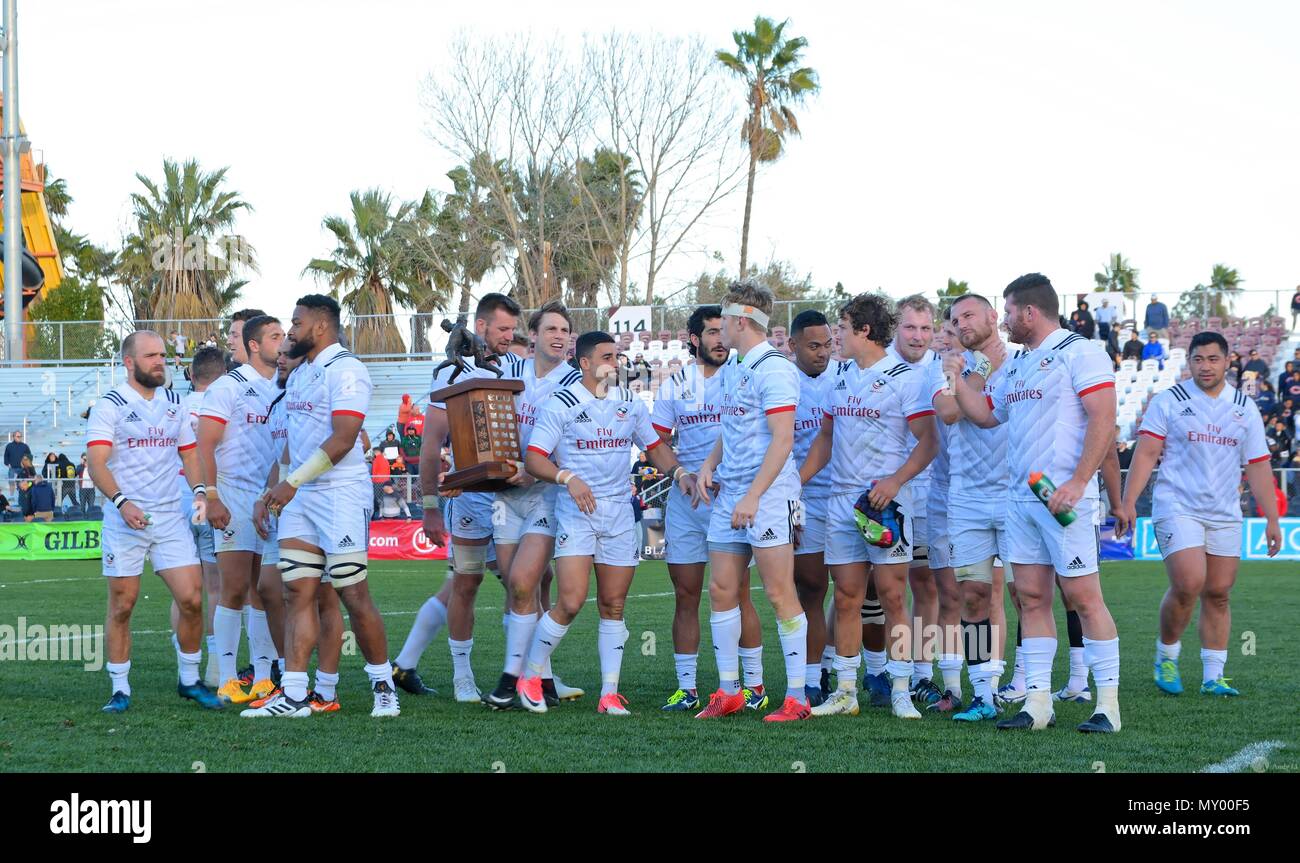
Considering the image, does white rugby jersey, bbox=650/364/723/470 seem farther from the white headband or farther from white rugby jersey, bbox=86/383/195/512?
white rugby jersey, bbox=86/383/195/512

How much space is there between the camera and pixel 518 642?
8297 mm

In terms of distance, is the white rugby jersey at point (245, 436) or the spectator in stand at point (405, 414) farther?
the spectator in stand at point (405, 414)

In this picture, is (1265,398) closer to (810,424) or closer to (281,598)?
(810,424)

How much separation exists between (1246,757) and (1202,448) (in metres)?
3.09

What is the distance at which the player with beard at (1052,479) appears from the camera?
7109 mm

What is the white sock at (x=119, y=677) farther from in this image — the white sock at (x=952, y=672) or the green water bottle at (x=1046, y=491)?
the green water bottle at (x=1046, y=491)

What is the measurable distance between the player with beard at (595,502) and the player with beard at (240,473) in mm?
1883

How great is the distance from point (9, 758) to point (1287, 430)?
23425 mm

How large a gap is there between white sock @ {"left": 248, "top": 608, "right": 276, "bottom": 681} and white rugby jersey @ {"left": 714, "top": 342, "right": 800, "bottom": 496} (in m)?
3.19

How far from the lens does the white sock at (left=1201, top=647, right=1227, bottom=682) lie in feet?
29.3

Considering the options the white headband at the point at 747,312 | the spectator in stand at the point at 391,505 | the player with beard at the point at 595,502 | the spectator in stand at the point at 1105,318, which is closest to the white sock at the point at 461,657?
the player with beard at the point at 595,502

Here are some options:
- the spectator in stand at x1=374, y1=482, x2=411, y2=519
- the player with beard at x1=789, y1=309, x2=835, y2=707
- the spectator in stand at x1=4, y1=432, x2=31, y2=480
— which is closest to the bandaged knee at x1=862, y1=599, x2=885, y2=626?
the player with beard at x1=789, y1=309, x2=835, y2=707
